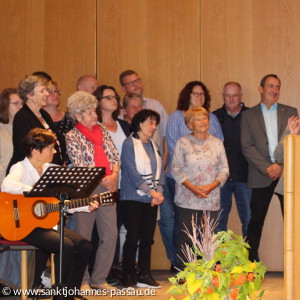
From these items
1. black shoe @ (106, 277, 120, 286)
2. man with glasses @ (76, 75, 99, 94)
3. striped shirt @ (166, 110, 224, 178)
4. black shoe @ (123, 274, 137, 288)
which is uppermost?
man with glasses @ (76, 75, 99, 94)

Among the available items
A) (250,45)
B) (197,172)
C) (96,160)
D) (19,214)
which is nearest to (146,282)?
(197,172)

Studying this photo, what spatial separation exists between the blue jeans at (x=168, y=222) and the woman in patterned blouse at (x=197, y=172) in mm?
436

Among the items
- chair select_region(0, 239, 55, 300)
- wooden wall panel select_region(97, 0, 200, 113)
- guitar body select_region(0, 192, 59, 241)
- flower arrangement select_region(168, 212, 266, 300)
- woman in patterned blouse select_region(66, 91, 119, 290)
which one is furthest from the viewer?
wooden wall panel select_region(97, 0, 200, 113)

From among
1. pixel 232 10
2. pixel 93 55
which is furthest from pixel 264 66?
pixel 93 55

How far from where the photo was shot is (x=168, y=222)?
632cm

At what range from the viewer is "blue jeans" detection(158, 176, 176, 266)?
626cm

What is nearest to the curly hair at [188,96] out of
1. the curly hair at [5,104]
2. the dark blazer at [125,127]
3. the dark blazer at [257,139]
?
the dark blazer at [257,139]

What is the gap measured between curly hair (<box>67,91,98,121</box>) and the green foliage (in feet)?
11.5

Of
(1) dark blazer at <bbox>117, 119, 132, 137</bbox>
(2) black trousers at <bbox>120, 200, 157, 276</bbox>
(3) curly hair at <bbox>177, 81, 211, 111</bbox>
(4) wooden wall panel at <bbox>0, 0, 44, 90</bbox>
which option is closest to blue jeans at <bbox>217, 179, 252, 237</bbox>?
(3) curly hair at <bbox>177, 81, 211, 111</bbox>

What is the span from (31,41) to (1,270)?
2.91 m

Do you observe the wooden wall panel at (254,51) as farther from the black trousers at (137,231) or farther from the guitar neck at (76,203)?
the guitar neck at (76,203)

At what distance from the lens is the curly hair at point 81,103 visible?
17.7 ft

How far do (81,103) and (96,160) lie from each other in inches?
20.2

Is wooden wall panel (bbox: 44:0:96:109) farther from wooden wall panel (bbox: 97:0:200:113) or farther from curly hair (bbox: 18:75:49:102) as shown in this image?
curly hair (bbox: 18:75:49:102)
